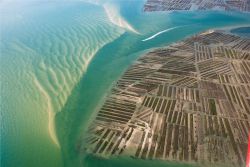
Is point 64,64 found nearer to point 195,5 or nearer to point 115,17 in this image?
point 115,17

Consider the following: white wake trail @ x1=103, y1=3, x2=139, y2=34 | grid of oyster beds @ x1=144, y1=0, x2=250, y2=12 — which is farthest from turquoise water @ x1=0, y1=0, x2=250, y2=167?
grid of oyster beds @ x1=144, y1=0, x2=250, y2=12

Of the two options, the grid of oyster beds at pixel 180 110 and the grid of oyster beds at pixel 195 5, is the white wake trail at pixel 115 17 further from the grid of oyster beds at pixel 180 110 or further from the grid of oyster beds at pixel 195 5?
the grid of oyster beds at pixel 180 110

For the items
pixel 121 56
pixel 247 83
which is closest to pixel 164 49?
pixel 121 56

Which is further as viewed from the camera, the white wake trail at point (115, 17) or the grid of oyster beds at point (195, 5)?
the grid of oyster beds at point (195, 5)

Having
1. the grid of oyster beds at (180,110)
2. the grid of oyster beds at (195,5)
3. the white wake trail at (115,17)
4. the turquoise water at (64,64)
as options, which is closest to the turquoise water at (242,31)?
the turquoise water at (64,64)

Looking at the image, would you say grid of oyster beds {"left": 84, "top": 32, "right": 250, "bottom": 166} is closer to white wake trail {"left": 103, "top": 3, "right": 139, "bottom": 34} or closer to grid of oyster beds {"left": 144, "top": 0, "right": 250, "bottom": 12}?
white wake trail {"left": 103, "top": 3, "right": 139, "bottom": 34}

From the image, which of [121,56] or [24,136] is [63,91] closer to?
[24,136]
